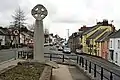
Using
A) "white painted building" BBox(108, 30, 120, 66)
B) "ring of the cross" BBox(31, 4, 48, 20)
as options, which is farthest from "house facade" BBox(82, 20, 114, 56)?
"ring of the cross" BBox(31, 4, 48, 20)

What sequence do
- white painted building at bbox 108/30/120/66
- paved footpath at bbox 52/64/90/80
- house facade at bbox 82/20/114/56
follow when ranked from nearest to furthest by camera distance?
1. paved footpath at bbox 52/64/90/80
2. white painted building at bbox 108/30/120/66
3. house facade at bbox 82/20/114/56

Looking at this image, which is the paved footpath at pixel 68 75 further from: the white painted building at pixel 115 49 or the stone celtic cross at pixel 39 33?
the white painted building at pixel 115 49

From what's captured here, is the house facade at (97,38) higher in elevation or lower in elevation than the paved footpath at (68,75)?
higher

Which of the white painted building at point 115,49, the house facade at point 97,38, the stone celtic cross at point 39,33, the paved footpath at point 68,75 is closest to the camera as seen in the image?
the paved footpath at point 68,75

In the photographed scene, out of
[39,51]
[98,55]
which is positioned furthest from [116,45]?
[39,51]

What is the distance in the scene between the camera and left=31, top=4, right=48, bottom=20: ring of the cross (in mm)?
19000

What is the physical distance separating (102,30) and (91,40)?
161 inches

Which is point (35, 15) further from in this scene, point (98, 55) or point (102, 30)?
point (102, 30)

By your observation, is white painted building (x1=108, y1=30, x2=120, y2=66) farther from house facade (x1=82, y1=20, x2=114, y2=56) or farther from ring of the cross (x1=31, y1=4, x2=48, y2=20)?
ring of the cross (x1=31, y1=4, x2=48, y2=20)

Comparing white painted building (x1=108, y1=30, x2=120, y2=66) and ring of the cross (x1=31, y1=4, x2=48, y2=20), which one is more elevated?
ring of the cross (x1=31, y1=4, x2=48, y2=20)

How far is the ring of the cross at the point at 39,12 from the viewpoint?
19.0m

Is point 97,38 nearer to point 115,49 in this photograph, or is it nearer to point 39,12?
point 115,49

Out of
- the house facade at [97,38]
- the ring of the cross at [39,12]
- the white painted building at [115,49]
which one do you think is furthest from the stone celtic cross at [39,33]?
the house facade at [97,38]

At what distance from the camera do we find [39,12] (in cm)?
1906
